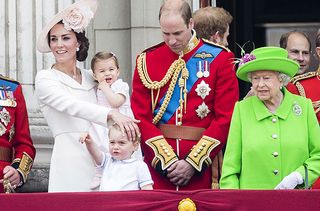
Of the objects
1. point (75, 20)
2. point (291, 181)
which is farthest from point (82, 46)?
point (291, 181)

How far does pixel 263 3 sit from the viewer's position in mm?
13391

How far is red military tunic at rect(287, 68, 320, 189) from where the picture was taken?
Result: 10.0 m

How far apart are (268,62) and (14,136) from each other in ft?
5.95

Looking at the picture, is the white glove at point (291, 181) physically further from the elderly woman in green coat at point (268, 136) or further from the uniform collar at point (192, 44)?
the uniform collar at point (192, 44)

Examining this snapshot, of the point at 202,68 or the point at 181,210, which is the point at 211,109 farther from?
the point at 181,210

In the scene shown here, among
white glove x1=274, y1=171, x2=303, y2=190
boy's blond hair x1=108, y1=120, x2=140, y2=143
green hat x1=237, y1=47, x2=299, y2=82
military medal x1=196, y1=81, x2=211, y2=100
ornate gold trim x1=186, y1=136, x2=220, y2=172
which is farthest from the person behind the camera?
military medal x1=196, y1=81, x2=211, y2=100

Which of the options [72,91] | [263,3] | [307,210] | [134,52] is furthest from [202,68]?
[263,3]

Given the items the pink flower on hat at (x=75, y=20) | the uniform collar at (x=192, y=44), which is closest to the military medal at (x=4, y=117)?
the pink flower on hat at (x=75, y=20)

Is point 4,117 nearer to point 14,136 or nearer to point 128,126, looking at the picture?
point 14,136

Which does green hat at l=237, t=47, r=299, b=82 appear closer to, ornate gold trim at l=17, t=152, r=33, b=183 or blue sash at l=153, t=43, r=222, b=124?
blue sash at l=153, t=43, r=222, b=124

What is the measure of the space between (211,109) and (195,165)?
1.23 ft

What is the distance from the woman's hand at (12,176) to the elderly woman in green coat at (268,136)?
141cm

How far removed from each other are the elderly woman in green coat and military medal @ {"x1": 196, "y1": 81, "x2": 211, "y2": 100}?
0.45 m

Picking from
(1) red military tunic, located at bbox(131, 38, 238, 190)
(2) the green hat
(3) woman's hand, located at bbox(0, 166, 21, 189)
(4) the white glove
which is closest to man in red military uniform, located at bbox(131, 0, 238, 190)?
(1) red military tunic, located at bbox(131, 38, 238, 190)
